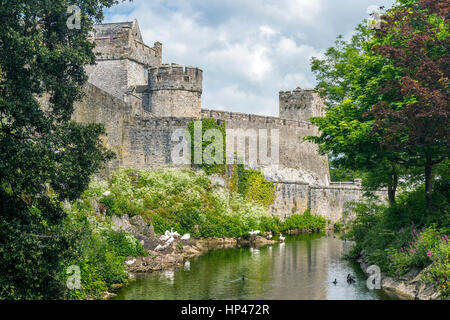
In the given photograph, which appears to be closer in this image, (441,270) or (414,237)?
(441,270)

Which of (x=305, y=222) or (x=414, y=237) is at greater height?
(x=414, y=237)

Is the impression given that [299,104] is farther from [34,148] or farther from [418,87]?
[34,148]

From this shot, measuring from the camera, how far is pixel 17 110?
1119 centimetres

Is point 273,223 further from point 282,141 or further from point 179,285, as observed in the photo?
point 179,285

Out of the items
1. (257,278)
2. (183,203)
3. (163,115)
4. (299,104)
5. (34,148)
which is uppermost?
(299,104)

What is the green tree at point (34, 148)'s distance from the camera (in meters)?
10.8

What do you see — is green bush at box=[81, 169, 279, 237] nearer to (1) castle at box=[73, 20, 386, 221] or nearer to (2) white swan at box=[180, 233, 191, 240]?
(2) white swan at box=[180, 233, 191, 240]

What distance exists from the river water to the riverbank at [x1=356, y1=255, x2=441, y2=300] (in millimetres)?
472

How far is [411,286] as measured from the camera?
1608 cm

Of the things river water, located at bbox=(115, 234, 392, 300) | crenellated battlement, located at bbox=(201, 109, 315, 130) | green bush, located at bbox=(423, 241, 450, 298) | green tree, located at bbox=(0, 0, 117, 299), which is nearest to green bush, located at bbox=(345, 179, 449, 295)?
green bush, located at bbox=(423, 241, 450, 298)

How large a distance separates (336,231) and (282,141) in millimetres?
10872

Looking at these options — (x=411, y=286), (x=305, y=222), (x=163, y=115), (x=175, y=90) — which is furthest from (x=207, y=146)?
(x=411, y=286)

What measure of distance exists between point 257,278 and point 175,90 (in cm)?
1790
